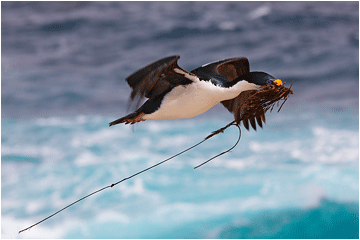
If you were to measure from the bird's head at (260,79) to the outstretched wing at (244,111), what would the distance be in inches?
10.9

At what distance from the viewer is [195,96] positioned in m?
2.43

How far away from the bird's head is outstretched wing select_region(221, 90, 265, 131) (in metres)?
0.28

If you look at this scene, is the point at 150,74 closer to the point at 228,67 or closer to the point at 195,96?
the point at 195,96

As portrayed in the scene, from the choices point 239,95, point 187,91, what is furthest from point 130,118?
point 239,95

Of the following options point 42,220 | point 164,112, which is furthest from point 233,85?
point 42,220

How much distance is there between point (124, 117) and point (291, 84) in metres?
1.14

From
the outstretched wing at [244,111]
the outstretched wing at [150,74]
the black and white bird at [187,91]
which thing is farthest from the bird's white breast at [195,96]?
the outstretched wing at [244,111]

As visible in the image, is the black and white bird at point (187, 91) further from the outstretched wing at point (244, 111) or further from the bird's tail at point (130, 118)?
the outstretched wing at point (244, 111)

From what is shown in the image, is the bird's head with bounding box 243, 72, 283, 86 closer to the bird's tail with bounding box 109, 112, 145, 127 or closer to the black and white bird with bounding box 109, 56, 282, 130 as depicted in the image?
the black and white bird with bounding box 109, 56, 282, 130

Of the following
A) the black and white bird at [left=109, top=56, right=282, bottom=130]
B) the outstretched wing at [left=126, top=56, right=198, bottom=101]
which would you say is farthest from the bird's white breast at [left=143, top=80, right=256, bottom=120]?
the outstretched wing at [left=126, top=56, right=198, bottom=101]

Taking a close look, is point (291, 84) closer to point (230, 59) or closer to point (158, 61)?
point (230, 59)

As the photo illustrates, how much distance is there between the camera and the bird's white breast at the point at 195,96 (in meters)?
2.42

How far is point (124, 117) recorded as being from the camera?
2.53 m

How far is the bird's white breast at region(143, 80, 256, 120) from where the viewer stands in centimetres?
242
